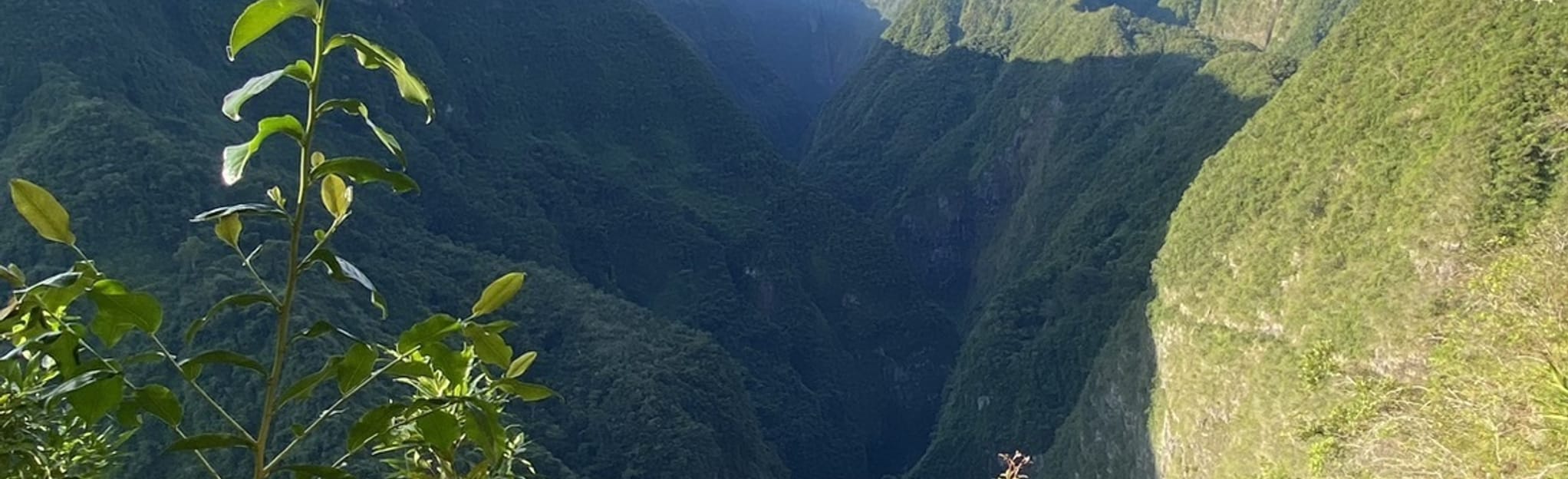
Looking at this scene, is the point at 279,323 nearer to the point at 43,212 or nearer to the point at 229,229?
the point at 229,229

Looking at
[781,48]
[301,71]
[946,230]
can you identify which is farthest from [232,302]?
[781,48]

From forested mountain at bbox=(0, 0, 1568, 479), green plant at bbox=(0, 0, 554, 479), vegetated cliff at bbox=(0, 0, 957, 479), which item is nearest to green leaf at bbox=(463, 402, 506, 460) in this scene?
green plant at bbox=(0, 0, 554, 479)

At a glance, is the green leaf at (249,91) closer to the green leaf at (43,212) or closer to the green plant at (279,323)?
the green plant at (279,323)

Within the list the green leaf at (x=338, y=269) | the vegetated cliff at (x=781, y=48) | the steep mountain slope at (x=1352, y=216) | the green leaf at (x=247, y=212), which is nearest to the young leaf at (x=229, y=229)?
the green leaf at (x=247, y=212)

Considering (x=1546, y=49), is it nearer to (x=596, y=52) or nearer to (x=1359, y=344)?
(x=1359, y=344)

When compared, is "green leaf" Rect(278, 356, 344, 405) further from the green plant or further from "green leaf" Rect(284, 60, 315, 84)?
"green leaf" Rect(284, 60, 315, 84)

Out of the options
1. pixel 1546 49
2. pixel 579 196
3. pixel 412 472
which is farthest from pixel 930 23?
pixel 412 472

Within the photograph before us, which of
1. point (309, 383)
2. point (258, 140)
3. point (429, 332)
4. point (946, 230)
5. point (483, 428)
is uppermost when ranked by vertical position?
point (258, 140)

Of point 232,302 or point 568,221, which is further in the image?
point 568,221
